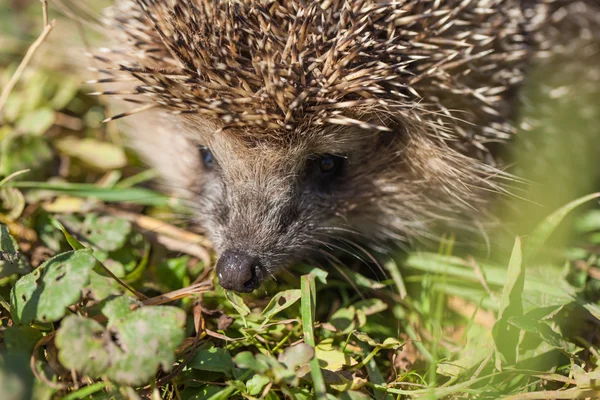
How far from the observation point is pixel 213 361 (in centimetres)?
134

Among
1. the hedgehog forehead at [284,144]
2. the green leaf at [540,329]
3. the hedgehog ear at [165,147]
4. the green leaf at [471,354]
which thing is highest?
the hedgehog forehead at [284,144]

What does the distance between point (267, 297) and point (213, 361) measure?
30 cm

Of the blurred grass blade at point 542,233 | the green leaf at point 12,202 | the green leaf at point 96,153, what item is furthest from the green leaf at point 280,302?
the green leaf at point 96,153

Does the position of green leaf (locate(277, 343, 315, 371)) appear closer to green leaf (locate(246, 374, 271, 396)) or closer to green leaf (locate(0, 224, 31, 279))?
green leaf (locate(246, 374, 271, 396))

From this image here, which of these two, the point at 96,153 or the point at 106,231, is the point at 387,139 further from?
the point at 96,153

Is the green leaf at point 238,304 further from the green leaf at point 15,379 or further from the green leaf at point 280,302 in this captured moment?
the green leaf at point 15,379

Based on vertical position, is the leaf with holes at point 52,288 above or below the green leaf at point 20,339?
above

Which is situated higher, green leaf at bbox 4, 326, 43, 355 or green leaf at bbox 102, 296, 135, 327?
green leaf at bbox 102, 296, 135, 327

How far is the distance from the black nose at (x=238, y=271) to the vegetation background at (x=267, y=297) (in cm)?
6

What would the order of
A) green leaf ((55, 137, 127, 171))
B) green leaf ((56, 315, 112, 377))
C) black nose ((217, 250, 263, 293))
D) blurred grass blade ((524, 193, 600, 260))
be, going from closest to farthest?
green leaf ((56, 315, 112, 377))
black nose ((217, 250, 263, 293))
blurred grass blade ((524, 193, 600, 260))
green leaf ((55, 137, 127, 171))

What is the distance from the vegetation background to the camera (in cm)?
122

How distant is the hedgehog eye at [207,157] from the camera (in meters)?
1.78

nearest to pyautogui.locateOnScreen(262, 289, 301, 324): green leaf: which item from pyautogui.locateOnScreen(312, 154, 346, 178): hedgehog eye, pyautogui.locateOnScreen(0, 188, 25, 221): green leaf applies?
pyautogui.locateOnScreen(312, 154, 346, 178): hedgehog eye

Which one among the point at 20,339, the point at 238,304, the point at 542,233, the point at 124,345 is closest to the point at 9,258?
the point at 20,339
